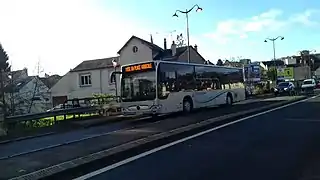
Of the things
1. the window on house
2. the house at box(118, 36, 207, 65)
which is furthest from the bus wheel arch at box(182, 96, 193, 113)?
the window on house

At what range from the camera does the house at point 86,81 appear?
60938 millimetres

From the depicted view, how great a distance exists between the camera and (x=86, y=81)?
63344 mm

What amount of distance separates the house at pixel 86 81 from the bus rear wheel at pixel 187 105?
115 feet

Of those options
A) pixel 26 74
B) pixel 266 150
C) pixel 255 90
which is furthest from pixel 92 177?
pixel 255 90

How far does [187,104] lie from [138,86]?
3.70 metres

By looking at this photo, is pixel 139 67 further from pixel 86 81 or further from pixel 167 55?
pixel 86 81

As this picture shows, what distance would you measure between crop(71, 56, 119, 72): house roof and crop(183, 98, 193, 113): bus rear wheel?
119ft

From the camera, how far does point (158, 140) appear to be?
12039 millimetres

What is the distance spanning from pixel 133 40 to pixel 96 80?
7.63 meters

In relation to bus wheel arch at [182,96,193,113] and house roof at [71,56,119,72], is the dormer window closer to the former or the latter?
house roof at [71,56,119,72]

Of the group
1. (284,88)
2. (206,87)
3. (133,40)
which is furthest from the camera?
(133,40)

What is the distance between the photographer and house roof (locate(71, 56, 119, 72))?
61.7 meters

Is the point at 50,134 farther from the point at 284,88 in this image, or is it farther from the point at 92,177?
the point at 284,88

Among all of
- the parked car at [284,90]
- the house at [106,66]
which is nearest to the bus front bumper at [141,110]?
the parked car at [284,90]
